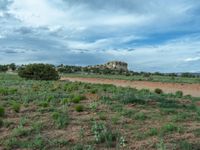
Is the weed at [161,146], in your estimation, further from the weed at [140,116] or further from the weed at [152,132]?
the weed at [140,116]

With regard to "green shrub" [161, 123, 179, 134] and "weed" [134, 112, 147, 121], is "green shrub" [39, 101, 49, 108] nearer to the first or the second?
"weed" [134, 112, 147, 121]

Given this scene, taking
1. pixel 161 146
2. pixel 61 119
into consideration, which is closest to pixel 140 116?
pixel 61 119

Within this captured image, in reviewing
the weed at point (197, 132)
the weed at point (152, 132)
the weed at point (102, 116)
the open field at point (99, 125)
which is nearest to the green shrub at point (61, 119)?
the open field at point (99, 125)

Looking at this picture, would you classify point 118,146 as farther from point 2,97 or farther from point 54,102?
point 2,97

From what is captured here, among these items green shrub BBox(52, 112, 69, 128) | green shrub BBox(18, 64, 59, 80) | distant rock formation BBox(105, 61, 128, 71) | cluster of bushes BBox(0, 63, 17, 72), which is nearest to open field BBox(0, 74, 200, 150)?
green shrub BBox(52, 112, 69, 128)

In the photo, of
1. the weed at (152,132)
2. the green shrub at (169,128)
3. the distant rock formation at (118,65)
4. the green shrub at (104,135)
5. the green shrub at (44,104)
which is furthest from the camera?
the distant rock formation at (118,65)

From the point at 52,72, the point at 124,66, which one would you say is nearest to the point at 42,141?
the point at 52,72

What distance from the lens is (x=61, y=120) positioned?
10.2 metres

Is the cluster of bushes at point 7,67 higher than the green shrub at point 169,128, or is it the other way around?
the cluster of bushes at point 7,67

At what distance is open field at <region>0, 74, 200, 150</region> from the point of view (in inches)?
336

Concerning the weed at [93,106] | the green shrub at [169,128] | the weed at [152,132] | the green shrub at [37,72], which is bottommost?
the weed at [152,132]

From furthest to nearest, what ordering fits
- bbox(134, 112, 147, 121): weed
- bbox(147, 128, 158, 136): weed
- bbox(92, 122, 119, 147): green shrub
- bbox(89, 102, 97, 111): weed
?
1. bbox(89, 102, 97, 111): weed
2. bbox(134, 112, 147, 121): weed
3. bbox(147, 128, 158, 136): weed
4. bbox(92, 122, 119, 147): green shrub

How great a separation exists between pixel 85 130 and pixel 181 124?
258 cm

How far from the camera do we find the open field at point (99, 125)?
28.0ft
